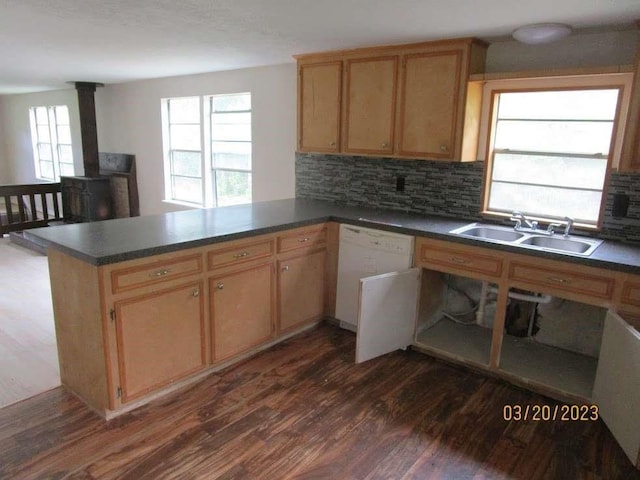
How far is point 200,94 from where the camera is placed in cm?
490

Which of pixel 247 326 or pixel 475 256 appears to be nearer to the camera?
pixel 475 256

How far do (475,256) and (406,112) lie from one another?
115 centimetres

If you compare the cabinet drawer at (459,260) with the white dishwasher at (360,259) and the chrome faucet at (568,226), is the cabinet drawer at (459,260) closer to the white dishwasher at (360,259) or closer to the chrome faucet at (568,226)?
the white dishwasher at (360,259)

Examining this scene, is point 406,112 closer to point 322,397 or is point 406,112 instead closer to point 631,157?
point 631,157

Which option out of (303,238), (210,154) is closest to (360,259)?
(303,238)

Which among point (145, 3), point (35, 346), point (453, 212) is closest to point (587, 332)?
point (453, 212)

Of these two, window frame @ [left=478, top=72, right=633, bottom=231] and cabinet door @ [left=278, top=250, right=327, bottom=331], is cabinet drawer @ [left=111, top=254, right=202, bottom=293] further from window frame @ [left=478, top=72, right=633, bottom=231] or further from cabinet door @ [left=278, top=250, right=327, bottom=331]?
window frame @ [left=478, top=72, right=633, bottom=231]

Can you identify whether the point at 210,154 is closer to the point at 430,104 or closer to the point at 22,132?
the point at 430,104

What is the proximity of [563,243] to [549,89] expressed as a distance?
96cm

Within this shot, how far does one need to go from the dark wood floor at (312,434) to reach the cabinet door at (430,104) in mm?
1524

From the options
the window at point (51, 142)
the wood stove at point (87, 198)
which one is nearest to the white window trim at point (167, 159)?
the wood stove at point (87, 198)

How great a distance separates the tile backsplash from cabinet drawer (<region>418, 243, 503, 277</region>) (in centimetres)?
57

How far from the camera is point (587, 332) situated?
9.24 ft
